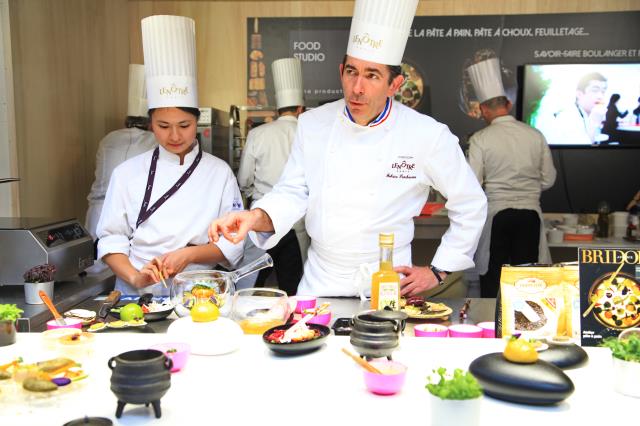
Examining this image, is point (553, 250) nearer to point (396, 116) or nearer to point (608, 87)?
point (608, 87)

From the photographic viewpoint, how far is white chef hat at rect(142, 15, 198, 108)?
282cm

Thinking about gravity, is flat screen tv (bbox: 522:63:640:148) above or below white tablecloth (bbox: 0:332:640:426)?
above

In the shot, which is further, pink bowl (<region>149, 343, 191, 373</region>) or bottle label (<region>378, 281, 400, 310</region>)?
bottle label (<region>378, 281, 400, 310</region>)

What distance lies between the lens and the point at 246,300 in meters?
1.86

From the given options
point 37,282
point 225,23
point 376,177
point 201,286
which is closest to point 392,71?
point 376,177

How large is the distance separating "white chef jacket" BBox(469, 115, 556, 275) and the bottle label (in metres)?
3.31

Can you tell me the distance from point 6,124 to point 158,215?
4.48 ft

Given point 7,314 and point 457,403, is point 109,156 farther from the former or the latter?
point 457,403

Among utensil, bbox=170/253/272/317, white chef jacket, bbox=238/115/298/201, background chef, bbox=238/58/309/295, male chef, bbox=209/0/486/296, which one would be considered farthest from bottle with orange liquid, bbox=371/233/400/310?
white chef jacket, bbox=238/115/298/201

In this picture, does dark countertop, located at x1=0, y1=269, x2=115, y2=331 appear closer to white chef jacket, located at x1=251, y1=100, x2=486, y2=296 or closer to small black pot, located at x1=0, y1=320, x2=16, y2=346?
small black pot, located at x1=0, y1=320, x2=16, y2=346

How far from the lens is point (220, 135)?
5559mm

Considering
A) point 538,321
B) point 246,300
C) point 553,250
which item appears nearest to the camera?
point 538,321

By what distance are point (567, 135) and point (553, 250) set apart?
41.3 inches

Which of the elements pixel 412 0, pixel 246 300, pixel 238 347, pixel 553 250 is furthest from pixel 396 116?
pixel 553 250
